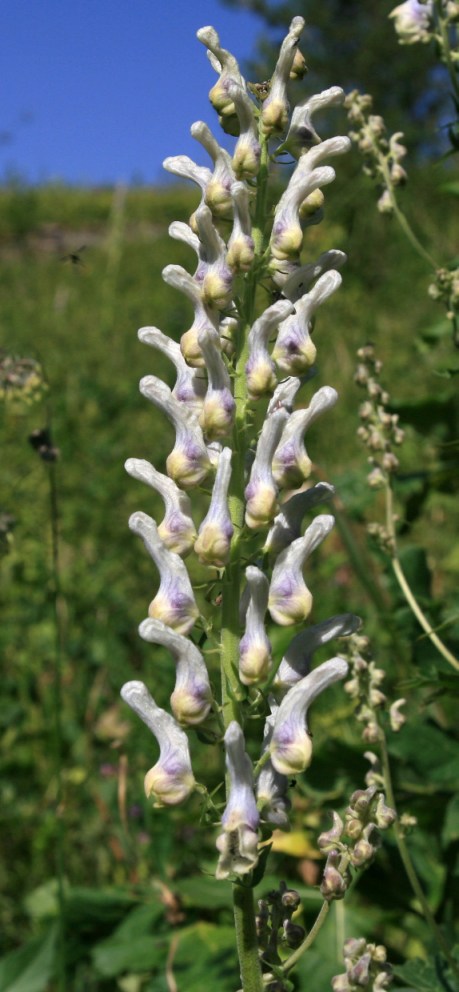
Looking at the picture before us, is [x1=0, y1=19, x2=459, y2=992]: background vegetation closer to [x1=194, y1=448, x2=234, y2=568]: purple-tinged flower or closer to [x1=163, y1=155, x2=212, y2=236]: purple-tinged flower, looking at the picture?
[x1=194, y1=448, x2=234, y2=568]: purple-tinged flower

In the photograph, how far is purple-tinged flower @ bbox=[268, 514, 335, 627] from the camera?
4.86 feet

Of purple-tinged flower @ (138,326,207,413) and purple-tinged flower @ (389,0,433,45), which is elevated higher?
purple-tinged flower @ (389,0,433,45)

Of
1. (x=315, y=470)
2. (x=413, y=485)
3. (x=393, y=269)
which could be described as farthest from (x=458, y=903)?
(x=393, y=269)

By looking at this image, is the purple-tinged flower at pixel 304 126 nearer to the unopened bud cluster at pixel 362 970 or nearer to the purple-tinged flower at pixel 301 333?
the purple-tinged flower at pixel 301 333

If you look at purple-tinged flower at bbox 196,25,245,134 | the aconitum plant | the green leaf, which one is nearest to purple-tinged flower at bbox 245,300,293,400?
the aconitum plant

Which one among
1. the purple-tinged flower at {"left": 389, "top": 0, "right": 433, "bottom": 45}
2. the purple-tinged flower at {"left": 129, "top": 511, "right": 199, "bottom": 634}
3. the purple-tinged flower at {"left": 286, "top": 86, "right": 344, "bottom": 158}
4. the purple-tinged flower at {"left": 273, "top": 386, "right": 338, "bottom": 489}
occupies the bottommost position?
the purple-tinged flower at {"left": 129, "top": 511, "right": 199, "bottom": 634}

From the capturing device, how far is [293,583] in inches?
58.9

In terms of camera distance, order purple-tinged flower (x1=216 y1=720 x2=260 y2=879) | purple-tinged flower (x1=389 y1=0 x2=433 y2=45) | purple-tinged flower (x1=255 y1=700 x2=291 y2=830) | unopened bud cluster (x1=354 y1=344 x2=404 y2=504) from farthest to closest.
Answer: purple-tinged flower (x1=389 y1=0 x2=433 y2=45) < unopened bud cluster (x1=354 y1=344 x2=404 y2=504) < purple-tinged flower (x1=255 y1=700 x2=291 y2=830) < purple-tinged flower (x1=216 y1=720 x2=260 y2=879)

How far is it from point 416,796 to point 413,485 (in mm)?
844

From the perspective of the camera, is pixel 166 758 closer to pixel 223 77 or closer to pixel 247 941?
pixel 247 941

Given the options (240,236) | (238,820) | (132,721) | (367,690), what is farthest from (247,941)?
(132,721)

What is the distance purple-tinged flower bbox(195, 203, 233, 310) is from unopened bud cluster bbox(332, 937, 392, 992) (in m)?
0.94

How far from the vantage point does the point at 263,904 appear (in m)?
1.54

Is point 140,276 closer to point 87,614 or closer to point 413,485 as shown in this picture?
point 87,614
